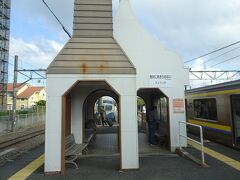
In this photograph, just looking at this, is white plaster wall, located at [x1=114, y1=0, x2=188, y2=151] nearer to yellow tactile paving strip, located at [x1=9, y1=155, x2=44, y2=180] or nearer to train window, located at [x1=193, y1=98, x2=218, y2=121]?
train window, located at [x1=193, y1=98, x2=218, y2=121]

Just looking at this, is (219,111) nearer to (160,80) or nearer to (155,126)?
(155,126)

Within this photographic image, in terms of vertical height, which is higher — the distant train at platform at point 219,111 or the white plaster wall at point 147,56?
the white plaster wall at point 147,56

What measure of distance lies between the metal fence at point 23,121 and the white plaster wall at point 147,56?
57.7 ft

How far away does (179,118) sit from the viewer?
37.9 ft

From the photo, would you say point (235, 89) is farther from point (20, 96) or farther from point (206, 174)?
point (20, 96)

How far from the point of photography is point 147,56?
11703 mm

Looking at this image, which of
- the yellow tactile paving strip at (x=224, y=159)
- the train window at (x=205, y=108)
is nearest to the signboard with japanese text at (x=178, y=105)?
the yellow tactile paving strip at (x=224, y=159)

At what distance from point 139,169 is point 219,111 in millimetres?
5999

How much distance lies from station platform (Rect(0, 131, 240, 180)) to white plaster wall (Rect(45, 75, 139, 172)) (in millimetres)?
428

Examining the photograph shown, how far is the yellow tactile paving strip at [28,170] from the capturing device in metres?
7.62

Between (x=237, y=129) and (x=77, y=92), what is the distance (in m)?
6.53

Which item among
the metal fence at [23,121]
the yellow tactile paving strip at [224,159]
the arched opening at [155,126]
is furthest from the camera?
the metal fence at [23,121]

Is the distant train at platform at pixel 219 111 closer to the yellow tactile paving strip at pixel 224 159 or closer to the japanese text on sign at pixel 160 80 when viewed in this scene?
the yellow tactile paving strip at pixel 224 159

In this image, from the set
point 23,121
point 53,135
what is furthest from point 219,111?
point 23,121
